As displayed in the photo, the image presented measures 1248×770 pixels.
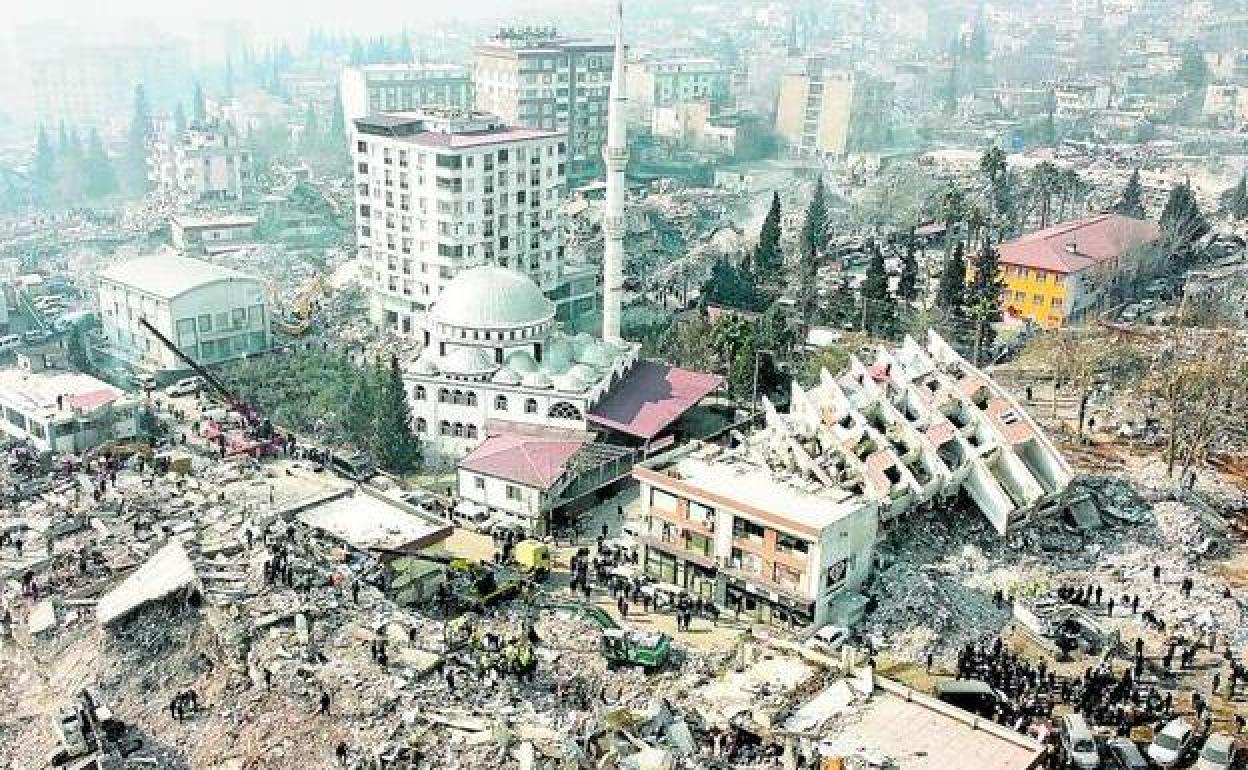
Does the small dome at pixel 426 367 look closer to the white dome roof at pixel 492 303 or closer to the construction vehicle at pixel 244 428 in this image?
the white dome roof at pixel 492 303

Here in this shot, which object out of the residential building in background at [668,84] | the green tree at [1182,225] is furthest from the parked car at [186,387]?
the residential building in background at [668,84]

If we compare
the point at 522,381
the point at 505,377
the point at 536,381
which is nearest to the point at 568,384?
the point at 536,381

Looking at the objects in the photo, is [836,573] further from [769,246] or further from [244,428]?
[769,246]

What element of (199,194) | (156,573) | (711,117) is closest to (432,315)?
(156,573)

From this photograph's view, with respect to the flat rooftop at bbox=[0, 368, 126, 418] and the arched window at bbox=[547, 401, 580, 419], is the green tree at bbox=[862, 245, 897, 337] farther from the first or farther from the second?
the flat rooftop at bbox=[0, 368, 126, 418]

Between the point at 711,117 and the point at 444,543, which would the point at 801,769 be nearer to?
the point at 444,543
